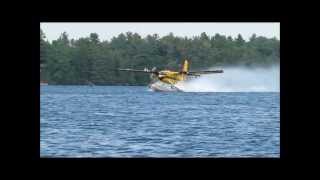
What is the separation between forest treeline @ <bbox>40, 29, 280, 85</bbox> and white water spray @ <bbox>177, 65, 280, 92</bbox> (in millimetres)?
1906

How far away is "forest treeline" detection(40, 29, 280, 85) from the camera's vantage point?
51938 millimetres

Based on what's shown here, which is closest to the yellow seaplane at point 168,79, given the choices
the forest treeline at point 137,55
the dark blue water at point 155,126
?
the dark blue water at point 155,126

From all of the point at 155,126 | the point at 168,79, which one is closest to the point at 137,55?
the point at 168,79

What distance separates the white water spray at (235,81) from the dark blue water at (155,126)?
3.75 metres

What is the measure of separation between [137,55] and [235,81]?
953cm

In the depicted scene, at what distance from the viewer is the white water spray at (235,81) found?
183 feet

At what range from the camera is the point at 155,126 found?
31.5 m

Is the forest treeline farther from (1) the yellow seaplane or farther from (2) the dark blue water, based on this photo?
(2) the dark blue water

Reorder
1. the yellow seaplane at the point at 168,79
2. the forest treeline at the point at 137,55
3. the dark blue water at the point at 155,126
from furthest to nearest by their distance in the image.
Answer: the forest treeline at the point at 137,55 → the yellow seaplane at the point at 168,79 → the dark blue water at the point at 155,126

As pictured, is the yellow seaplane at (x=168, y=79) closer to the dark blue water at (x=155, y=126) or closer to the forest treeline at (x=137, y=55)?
the dark blue water at (x=155, y=126)
